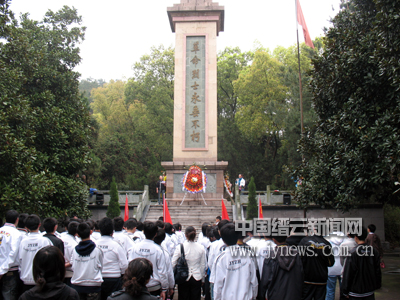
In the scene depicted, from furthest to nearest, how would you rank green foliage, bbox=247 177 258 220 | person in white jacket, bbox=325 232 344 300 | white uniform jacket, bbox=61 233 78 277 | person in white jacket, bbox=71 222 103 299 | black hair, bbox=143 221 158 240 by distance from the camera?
1. green foliage, bbox=247 177 258 220
2. person in white jacket, bbox=325 232 344 300
3. white uniform jacket, bbox=61 233 78 277
4. black hair, bbox=143 221 158 240
5. person in white jacket, bbox=71 222 103 299

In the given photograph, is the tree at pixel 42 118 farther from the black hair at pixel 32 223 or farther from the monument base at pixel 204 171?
the black hair at pixel 32 223

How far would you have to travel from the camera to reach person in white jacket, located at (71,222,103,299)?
185 inches

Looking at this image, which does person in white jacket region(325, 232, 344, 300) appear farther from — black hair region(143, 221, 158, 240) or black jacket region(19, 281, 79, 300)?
black jacket region(19, 281, 79, 300)

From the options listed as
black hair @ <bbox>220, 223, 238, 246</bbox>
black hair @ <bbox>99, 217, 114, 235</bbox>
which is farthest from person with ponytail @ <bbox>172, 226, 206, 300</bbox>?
black hair @ <bbox>220, 223, 238, 246</bbox>

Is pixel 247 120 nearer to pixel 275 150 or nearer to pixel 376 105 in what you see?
pixel 275 150

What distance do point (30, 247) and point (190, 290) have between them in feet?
7.20

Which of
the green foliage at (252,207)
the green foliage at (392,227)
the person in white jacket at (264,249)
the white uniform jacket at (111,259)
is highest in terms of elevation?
the person in white jacket at (264,249)

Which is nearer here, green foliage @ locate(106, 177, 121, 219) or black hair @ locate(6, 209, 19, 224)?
black hair @ locate(6, 209, 19, 224)

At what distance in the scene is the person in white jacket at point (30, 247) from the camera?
512 centimetres

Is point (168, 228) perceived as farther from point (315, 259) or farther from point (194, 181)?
point (194, 181)

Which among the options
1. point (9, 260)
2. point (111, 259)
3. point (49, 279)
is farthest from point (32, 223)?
point (49, 279)

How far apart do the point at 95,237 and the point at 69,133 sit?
9.37 m

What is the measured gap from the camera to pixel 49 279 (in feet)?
9.16

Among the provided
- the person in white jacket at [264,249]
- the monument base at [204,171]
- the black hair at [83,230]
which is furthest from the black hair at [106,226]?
the monument base at [204,171]
